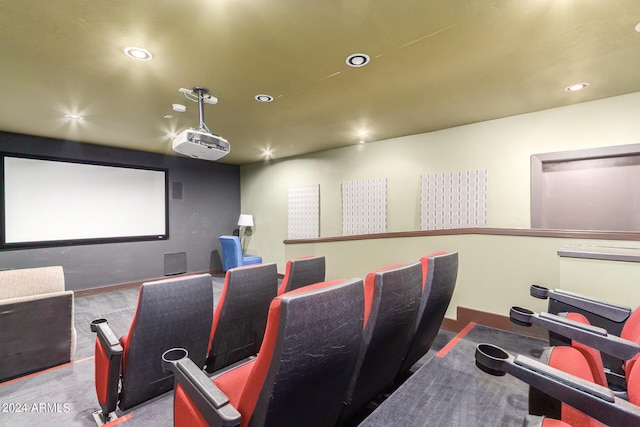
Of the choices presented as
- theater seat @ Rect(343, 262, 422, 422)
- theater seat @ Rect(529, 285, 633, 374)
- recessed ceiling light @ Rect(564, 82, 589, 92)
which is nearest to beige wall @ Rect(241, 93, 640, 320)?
theater seat @ Rect(529, 285, 633, 374)

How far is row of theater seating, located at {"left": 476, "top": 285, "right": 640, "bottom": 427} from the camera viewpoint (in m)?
0.70

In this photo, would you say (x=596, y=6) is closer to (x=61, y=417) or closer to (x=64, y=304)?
(x=61, y=417)

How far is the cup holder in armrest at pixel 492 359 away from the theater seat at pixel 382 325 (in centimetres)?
54

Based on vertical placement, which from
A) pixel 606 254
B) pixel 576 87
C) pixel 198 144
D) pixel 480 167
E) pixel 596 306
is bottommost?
pixel 596 306

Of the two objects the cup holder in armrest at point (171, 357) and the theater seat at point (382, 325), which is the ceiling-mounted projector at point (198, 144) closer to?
the cup holder in armrest at point (171, 357)

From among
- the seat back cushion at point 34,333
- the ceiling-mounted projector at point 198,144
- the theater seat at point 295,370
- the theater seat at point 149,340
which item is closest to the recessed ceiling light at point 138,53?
A: the ceiling-mounted projector at point 198,144

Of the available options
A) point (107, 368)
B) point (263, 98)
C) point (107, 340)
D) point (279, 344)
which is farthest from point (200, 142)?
point (279, 344)

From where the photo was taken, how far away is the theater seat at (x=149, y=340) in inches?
64.6

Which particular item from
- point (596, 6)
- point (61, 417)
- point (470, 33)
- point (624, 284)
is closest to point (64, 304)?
point (61, 417)

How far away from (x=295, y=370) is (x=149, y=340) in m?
1.22

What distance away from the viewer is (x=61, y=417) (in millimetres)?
1883

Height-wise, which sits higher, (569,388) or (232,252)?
(569,388)

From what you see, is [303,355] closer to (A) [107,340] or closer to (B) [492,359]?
(B) [492,359]

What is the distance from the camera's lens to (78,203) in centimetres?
500
